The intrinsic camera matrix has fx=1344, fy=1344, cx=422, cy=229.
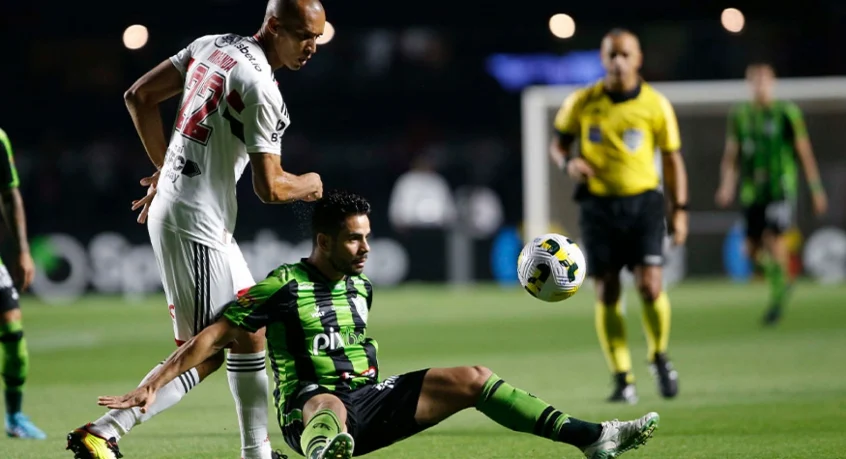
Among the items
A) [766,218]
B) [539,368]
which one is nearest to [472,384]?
[539,368]

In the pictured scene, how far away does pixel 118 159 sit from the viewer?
Result: 2266cm

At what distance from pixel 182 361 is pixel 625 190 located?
4.52 metres

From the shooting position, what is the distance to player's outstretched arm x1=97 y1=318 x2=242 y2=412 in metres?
4.95

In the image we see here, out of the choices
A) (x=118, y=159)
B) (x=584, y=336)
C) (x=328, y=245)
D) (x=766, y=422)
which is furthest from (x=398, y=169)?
(x=328, y=245)

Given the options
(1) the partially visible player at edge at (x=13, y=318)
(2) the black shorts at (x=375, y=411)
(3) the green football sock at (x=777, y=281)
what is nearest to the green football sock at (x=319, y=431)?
(2) the black shorts at (x=375, y=411)

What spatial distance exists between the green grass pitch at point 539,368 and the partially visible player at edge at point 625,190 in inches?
21.5

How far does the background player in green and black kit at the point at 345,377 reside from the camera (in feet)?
17.3

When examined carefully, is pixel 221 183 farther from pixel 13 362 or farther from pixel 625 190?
pixel 625 190

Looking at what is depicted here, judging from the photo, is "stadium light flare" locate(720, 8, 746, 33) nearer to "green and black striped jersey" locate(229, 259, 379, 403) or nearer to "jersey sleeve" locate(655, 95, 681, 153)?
"jersey sleeve" locate(655, 95, 681, 153)

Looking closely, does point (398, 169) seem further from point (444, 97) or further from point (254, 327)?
point (254, 327)

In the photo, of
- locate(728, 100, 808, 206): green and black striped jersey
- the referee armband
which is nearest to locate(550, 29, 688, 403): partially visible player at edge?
the referee armband

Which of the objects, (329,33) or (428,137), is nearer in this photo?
(329,33)

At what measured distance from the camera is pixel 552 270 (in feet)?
21.3

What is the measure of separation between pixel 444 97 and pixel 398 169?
162 centimetres
